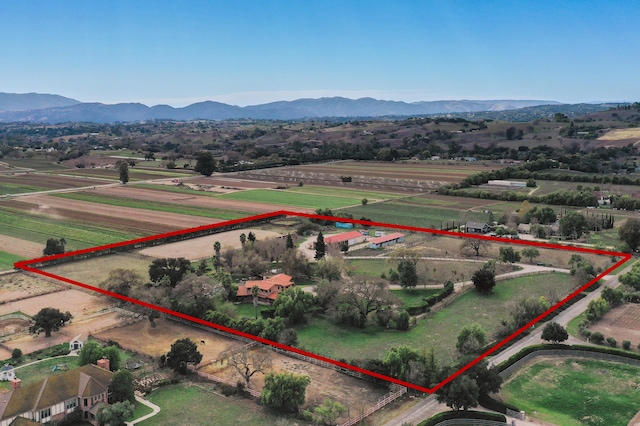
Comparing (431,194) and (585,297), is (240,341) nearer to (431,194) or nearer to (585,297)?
(585,297)

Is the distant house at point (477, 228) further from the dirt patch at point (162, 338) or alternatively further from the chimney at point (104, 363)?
the chimney at point (104, 363)

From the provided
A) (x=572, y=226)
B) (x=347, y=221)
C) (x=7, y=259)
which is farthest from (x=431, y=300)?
(x=7, y=259)

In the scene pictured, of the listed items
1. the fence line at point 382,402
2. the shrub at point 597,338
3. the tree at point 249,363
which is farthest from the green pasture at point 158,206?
the shrub at point 597,338

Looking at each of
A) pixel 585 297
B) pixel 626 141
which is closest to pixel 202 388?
pixel 585 297

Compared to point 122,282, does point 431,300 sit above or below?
below

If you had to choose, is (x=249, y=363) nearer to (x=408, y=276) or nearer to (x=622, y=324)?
(x=408, y=276)

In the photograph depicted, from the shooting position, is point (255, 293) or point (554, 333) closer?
point (554, 333)
